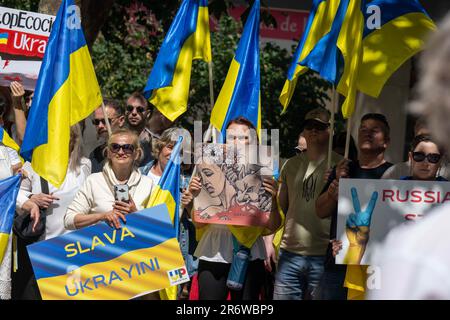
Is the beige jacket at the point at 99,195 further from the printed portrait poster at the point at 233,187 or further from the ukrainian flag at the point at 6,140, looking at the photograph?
the ukrainian flag at the point at 6,140

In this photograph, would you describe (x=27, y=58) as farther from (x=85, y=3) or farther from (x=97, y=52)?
(x=97, y=52)

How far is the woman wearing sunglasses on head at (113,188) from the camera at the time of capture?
19.2 feet

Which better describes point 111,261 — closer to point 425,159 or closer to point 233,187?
point 233,187

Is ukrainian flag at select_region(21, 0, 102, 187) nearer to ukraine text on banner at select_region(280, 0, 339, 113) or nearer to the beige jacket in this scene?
the beige jacket

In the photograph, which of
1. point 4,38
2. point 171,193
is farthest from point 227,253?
point 4,38

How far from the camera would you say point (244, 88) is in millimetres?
6754

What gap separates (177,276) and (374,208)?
1.38 metres

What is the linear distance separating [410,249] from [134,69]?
458 inches

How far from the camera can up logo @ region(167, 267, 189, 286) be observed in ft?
18.9

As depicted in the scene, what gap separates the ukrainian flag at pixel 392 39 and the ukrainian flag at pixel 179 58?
4.75 feet

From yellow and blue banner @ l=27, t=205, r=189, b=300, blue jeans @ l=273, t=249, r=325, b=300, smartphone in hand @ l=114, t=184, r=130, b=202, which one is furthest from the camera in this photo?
blue jeans @ l=273, t=249, r=325, b=300

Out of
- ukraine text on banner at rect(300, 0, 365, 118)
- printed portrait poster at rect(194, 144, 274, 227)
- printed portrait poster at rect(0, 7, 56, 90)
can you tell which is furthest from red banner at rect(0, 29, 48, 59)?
ukraine text on banner at rect(300, 0, 365, 118)

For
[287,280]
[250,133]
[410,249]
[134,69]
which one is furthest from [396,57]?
[134,69]

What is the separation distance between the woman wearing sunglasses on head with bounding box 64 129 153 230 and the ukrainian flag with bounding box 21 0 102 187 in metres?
0.34
